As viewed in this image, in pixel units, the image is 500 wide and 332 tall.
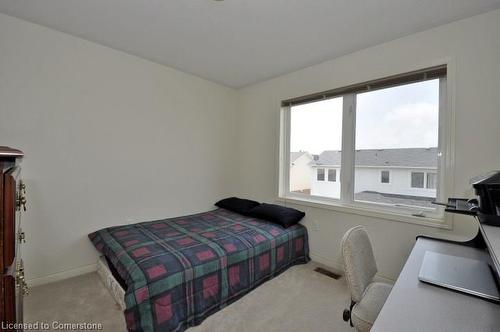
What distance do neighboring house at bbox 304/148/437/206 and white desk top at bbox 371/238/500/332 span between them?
137 cm

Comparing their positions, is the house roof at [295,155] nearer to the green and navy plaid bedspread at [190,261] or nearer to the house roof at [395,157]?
the house roof at [395,157]

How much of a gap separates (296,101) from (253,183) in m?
1.39

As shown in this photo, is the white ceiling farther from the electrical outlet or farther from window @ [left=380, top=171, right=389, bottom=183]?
the electrical outlet

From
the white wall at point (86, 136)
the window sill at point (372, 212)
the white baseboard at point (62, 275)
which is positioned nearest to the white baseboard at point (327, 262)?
the window sill at point (372, 212)

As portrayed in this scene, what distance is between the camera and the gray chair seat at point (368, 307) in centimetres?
118

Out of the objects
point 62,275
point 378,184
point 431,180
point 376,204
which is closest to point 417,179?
point 431,180

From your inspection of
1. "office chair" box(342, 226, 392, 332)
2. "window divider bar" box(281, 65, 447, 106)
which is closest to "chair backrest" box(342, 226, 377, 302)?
"office chair" box(342, 226, 392, 332)

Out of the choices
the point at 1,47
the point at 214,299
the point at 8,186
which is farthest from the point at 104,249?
the point at 1,47

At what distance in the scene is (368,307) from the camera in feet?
4.06

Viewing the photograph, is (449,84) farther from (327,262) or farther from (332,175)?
(327,262)

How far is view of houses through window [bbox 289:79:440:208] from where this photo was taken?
7.10 ft

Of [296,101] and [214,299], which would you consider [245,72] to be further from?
[214,299]

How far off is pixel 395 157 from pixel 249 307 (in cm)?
204

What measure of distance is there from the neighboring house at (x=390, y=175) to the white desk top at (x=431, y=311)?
137 centimetres
